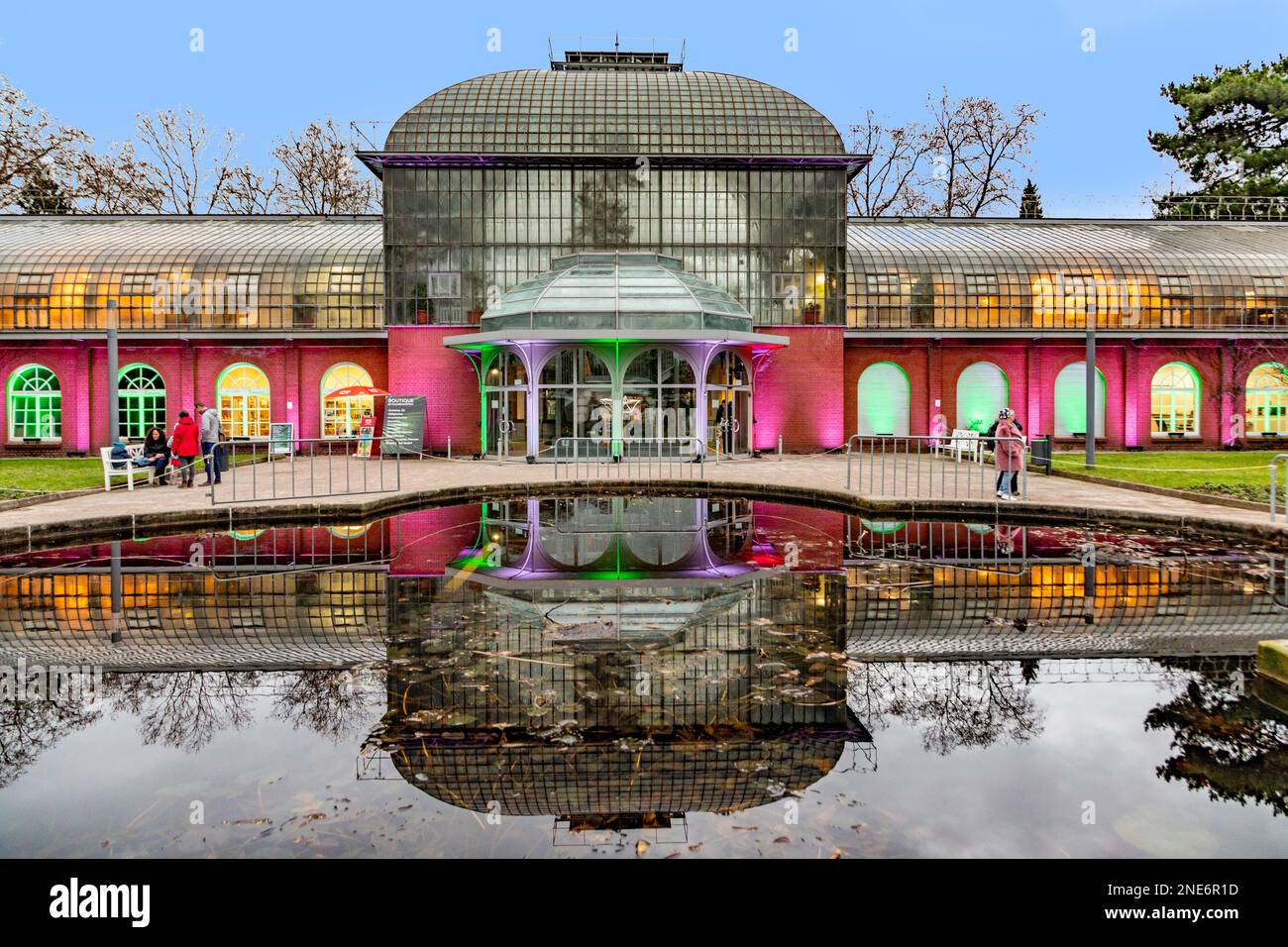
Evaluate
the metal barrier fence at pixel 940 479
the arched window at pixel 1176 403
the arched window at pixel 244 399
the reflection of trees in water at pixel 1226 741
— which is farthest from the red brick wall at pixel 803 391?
the reflection of trees in water at pixel 1226 741

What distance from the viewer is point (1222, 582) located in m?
9.43

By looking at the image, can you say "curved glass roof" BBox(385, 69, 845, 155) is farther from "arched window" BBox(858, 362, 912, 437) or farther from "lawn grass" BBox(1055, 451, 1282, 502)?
"lawn grass" BBox(1055, 451, 1282, 502)

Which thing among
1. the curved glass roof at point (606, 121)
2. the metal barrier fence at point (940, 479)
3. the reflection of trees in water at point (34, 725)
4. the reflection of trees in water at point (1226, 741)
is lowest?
the reflection of trees in water at point (1226, 741)

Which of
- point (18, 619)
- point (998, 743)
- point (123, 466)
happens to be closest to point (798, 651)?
point (998, 743)

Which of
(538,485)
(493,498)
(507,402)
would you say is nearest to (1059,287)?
(507,402)

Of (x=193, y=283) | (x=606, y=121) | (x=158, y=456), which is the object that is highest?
(x=606, y=121)

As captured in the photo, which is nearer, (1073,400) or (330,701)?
(330,701)

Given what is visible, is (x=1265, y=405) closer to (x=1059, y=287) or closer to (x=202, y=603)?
(x=1059, y=287)

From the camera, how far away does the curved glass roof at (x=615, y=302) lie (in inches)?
1018

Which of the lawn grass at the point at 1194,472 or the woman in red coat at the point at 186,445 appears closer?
the lawn grass at the point at 1194,472

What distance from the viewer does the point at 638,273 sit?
90.3 feet

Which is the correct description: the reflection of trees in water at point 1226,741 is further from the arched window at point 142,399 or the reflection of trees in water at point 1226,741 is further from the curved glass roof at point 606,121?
the arched window at point 142,399

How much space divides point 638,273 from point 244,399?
14.9 metres

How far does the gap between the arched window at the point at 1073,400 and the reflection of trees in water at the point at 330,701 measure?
102 feet
